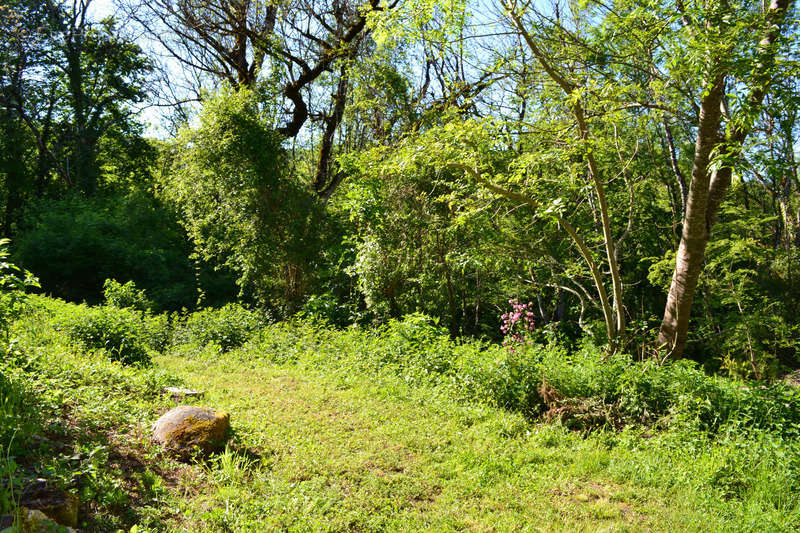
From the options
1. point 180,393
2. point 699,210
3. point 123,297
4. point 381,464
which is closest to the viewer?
point 381,464

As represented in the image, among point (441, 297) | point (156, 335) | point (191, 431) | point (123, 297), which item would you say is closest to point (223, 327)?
point (156, 335)

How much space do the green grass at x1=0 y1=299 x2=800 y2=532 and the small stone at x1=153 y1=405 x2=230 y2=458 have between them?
0.50ft

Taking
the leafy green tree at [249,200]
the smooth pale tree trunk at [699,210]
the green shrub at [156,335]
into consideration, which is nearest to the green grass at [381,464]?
the smooth pale tree trunk at [699,210]

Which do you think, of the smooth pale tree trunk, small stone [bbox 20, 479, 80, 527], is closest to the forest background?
the smooth pale tree trunk

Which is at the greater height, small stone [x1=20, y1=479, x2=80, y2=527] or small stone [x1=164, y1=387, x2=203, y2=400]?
small stone [x1=20, y1=479, x2=80, y2=527]

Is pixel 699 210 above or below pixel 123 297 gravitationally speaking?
above

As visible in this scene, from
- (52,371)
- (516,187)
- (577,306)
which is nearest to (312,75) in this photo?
(516,187)

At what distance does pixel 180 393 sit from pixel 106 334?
2.63m

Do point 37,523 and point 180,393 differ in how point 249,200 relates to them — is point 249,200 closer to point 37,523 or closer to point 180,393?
point 180,393

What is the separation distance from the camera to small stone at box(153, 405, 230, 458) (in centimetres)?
423

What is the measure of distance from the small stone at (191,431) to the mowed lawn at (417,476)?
176 millimetres

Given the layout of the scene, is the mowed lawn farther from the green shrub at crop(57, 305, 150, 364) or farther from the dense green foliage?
the green shrub at crop(57, 305, 150, 364)

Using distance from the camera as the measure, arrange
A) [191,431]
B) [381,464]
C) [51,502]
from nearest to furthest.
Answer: [51,502] → [191,431] → [381,464]

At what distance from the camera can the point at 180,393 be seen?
5.71m
